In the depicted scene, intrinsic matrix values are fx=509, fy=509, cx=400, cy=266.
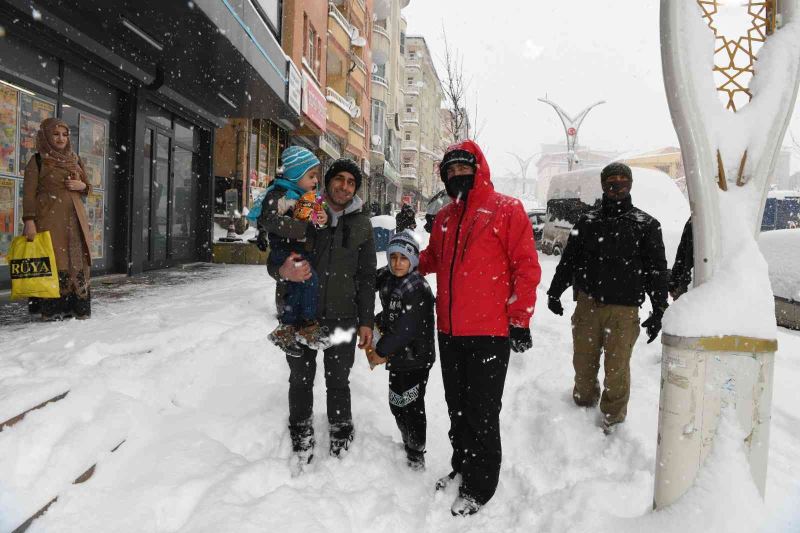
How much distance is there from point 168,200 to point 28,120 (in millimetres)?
3812

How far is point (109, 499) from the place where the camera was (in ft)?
7.94

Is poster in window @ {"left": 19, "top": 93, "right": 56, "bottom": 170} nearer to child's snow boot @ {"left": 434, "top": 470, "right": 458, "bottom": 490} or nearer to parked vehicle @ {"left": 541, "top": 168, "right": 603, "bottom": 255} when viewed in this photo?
child's snow boot @ {"left": 434, "top": 470, "right": 458, "bottom": 490}

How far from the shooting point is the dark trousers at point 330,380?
10.0 feet

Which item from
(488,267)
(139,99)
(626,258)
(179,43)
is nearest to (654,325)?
(626,258)

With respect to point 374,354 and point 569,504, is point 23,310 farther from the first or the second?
point 569,504

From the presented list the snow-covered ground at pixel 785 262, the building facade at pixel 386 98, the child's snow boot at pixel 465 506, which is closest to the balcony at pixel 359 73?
the building facade at pixel 386 98

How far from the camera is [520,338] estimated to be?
256cm

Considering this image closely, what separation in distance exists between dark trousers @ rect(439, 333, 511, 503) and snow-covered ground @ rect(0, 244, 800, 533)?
0.20m

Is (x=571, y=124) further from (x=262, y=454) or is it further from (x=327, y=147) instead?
(x=262, y=454)

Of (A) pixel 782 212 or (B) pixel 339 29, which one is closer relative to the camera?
(B) pixel 339 29

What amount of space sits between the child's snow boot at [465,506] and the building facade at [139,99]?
546 cm

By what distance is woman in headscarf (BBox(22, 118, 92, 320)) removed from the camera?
451 cm

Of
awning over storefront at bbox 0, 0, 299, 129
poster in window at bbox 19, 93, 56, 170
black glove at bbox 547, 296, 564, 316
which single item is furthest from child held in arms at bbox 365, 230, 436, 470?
poster in window at bbox 19, 93, 56, 170

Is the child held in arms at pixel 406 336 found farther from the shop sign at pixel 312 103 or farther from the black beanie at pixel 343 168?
the shop sign at pixel 312 103
